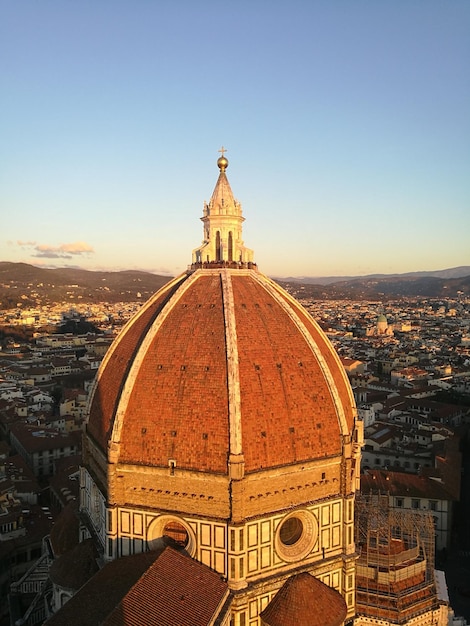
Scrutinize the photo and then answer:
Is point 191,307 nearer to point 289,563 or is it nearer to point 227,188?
point 227,188

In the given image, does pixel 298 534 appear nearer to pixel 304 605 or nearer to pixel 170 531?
pixel 304 605

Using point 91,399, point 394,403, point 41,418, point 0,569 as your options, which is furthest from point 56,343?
point 91,399

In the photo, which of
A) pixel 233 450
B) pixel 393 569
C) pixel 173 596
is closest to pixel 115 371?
pixel 233 450

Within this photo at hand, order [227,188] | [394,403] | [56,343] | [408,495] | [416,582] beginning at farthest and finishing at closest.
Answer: [56,343] < [394,403] < [408,495] < [227,188] < [416,582]

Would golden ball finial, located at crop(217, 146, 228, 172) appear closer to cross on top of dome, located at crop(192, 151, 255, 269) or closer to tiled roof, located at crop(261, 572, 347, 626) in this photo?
cross on top of dome, located at crop(192, 151, 255, 269)

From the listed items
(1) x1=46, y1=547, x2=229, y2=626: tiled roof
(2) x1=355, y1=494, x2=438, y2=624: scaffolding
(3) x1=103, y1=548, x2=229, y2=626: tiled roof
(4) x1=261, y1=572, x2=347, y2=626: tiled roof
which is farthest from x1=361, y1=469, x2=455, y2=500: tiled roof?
(1) x1=46, y1=547, x2=229, y2=626: tiled roof

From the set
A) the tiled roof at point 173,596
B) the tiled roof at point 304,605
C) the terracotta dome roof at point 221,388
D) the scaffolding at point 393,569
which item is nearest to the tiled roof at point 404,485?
the scaffolding at point 393,569

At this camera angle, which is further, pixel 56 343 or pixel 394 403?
pixel 56 343

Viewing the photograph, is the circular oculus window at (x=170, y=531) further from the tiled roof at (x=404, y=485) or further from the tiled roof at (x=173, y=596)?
the tiled roof at (x=404, y=485)
